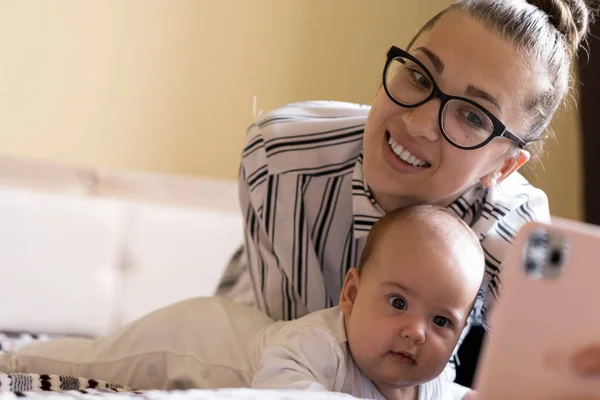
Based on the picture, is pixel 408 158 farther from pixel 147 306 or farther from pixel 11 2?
pixel 11 2

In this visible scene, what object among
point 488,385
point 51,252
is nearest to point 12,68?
point 51,252

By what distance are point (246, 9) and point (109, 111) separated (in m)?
0.52

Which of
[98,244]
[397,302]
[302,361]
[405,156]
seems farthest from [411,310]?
[98,244]

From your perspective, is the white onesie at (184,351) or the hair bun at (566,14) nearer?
the white onesie at (184,351)

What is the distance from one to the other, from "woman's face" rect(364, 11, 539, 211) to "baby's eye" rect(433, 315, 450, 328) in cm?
24

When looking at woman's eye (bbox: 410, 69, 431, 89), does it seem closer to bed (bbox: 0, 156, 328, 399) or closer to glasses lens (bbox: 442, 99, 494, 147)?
glasses lens (bbox: 442, 99, 494, 147)

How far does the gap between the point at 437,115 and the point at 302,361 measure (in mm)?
414

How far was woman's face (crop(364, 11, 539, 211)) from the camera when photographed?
43.6 inches

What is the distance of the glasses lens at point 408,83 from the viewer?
44.5 inches

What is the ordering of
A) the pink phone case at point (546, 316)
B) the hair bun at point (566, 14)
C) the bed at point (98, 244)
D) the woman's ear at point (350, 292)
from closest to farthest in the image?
the pink phone case at point (546, 316)
the woman's ear at point (350, 292)
the hair bun at point (566, 14)
the bed at point (98, 244)

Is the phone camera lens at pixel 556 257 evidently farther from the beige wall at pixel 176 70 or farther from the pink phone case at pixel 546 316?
the beige wall at pixel 176 70

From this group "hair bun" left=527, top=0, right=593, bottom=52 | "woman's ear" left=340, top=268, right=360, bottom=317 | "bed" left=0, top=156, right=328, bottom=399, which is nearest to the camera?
"woman's ear" left=340, top=268, right=360, bottom=317

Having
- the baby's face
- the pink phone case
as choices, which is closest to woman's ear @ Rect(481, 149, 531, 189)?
the baby's face

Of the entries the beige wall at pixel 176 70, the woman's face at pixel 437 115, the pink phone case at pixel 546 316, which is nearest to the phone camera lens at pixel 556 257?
the pink phone case at pixel 546 316
